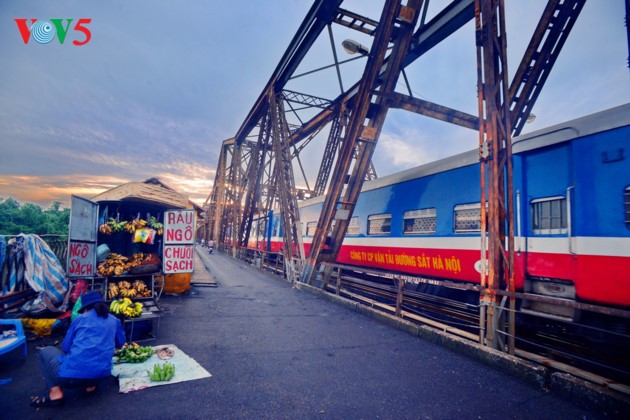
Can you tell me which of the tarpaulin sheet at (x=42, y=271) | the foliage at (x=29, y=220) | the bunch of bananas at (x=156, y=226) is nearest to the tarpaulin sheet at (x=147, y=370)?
the tarpaulin sheet at (x=42, y=271)

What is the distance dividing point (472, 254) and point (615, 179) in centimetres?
287

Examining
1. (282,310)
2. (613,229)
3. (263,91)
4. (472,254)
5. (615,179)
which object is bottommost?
(282,310)

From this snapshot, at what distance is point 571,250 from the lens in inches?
205

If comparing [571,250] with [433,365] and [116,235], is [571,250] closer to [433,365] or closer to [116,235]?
[433,365]

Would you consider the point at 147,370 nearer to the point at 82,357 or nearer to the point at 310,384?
the point at 82,357

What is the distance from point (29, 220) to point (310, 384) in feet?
167

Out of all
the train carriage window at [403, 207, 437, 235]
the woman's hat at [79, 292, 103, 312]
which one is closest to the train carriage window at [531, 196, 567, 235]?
the train carriage window at [403, 207, 437, 235]

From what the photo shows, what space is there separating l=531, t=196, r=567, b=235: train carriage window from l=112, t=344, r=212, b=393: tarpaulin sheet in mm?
6222

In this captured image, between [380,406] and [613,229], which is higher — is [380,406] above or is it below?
below

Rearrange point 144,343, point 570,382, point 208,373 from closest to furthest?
1. point 570,382
2. point 208,373
3. point 144,343

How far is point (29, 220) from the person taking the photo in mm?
39312

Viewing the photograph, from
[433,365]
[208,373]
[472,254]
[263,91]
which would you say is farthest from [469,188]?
[263,91]

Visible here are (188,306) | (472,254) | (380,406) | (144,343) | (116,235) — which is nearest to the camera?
(380,406)

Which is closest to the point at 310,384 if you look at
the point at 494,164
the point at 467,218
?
the point at 494,164
